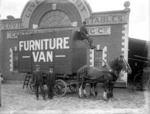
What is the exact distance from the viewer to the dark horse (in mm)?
7430

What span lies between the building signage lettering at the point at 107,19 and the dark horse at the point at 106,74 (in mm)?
4609

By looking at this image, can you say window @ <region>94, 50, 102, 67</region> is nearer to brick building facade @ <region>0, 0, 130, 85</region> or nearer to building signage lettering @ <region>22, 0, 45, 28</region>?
brick building facade @ <region>0, 0, 130, 85</region>

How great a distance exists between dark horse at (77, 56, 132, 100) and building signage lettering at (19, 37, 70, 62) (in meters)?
1.72

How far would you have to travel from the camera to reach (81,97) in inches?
316

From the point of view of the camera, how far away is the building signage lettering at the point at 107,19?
11.1 metres

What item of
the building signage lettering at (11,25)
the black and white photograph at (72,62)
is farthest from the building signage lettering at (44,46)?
the building signage lettering at (11,25)

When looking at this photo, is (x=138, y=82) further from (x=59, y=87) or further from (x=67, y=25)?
(x=67, y=25)

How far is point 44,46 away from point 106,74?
3824 millimetres

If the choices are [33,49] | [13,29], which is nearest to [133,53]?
[33,49]

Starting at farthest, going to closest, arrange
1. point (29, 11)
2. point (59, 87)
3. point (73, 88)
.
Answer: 1. point (29, 11)
2. point (73, 88)
3. point (59, 87)

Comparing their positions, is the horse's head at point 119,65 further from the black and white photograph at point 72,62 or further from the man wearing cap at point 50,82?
the man wearing cap at point 50,82

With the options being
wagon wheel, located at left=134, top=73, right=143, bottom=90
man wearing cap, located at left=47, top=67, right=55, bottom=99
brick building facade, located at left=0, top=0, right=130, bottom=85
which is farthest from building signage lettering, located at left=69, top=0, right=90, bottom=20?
wagon wheel, located at left=134, top=73, right=143, bottom=90

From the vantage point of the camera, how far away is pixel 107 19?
11.4 meters

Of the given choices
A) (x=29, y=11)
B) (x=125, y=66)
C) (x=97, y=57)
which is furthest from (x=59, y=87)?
(x=29, y=11)
